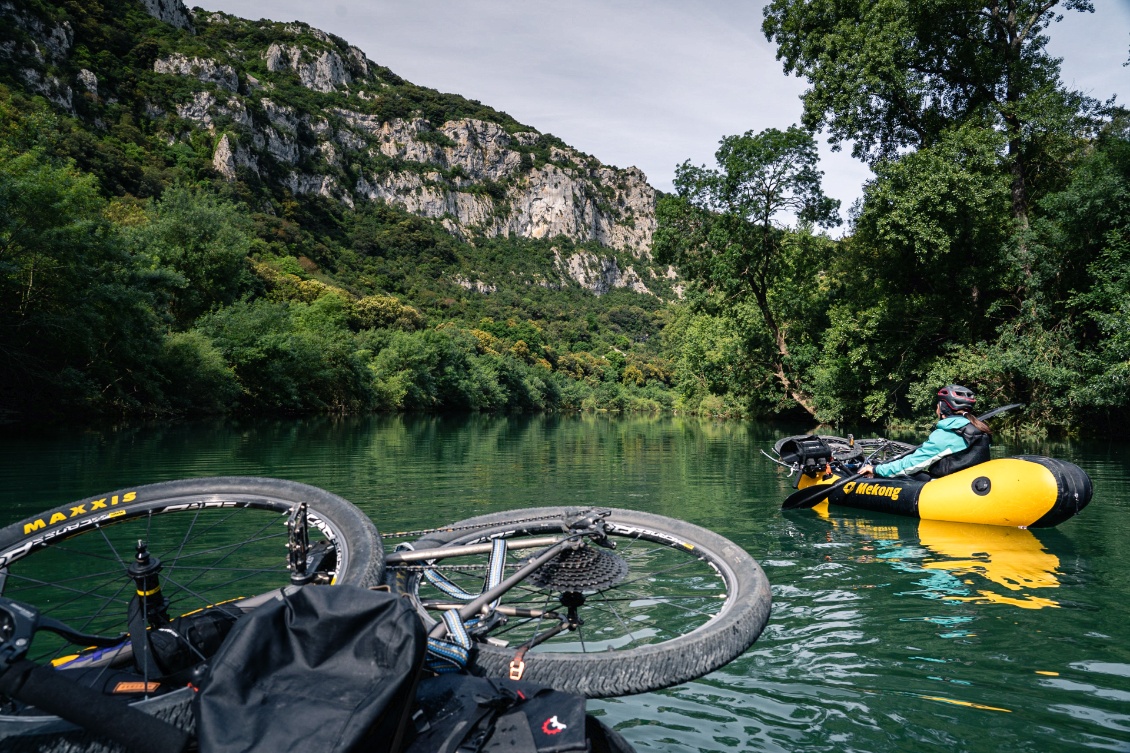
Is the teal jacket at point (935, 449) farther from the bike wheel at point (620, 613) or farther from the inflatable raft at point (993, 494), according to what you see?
the bike wheel at point (620, 613)

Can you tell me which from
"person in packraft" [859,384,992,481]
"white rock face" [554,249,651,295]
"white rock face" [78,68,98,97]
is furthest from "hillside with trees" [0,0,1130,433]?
"white rock face" [554,249,651,295]

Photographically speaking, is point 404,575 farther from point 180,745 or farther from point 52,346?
point 52,346

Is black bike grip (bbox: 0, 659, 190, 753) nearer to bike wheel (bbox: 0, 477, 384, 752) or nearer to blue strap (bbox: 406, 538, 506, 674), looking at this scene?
bike wheel (bbox: 0, 477, 384, 752)

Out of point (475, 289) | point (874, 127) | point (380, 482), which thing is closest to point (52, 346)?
point (380, 482)

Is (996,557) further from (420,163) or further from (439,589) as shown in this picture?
(420,163)

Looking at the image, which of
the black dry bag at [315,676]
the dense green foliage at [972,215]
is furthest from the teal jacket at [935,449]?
the dense green foliage at [972,215]

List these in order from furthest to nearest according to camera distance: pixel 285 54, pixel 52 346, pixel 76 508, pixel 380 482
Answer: pixel 285 54 < pixel 52 346 < pixel 380 482 < pixel 76 508

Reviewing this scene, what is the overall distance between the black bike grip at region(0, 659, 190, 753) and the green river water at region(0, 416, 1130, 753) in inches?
69.3

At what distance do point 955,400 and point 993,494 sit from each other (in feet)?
3.36

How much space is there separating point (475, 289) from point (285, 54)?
61.3 m

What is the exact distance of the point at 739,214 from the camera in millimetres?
24438

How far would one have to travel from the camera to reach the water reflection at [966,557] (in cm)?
460

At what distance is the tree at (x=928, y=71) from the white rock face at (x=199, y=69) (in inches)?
2974

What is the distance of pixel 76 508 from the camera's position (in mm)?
2621
